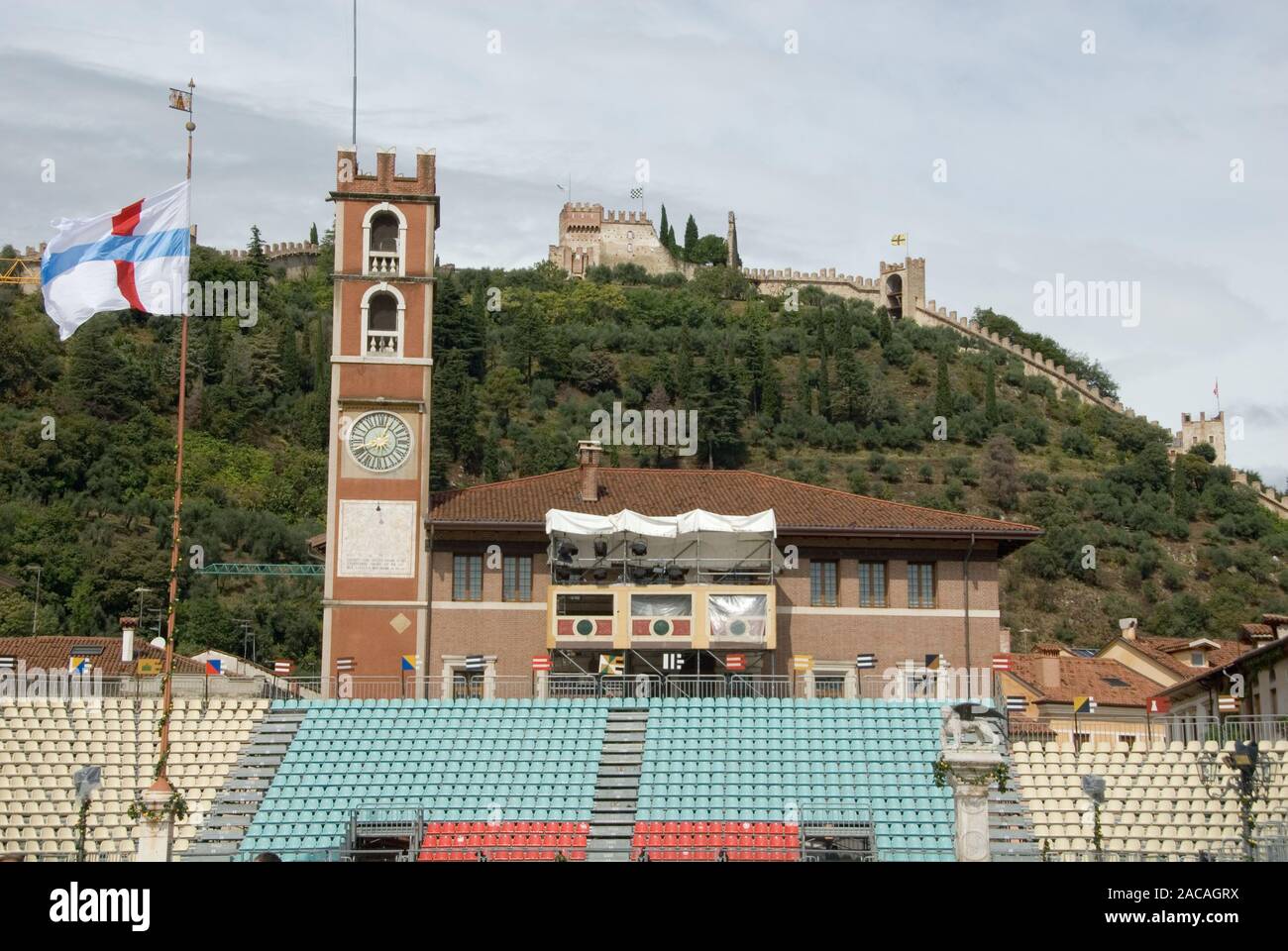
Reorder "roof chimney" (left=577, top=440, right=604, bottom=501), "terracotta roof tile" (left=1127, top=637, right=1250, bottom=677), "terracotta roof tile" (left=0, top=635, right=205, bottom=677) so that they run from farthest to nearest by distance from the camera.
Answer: "terracotta roof tile" (left=1127, top=637, right=1250, bottom=677)
"terracotta roof tile" (left=0, top=635, right=205, bottom=677)
"roof chimney" (left=577, top=440, right=604, bottom=501)

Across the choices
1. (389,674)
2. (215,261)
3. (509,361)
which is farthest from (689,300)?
(389,674)

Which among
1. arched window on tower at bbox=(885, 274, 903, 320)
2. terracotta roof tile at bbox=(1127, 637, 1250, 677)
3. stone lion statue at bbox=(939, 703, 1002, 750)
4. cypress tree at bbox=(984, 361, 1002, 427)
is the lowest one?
terracotta roof tile at bbox=(1127, 637, 1250, 677)

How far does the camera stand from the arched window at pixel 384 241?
5366 cm

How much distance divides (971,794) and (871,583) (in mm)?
20482

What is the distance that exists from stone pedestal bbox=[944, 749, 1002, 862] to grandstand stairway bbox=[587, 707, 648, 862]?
9.24m

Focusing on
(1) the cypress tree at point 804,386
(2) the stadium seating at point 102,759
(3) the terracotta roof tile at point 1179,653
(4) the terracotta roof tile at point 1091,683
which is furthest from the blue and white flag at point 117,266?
(1) the cypress tree at point 804,386

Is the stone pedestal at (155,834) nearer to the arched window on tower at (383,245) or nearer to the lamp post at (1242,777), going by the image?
the lamp post at (1242,777)

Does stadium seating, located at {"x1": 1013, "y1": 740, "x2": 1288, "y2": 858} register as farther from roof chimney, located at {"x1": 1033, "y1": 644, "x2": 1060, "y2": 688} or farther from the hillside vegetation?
the hillside vegetation

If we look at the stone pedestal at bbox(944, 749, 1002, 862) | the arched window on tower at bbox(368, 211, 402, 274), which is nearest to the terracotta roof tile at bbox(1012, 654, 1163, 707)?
the arched window on tower at bbox(368, 211, 402, 274)

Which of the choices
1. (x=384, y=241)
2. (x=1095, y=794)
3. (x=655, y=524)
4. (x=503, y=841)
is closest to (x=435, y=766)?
(x=503, y=841)

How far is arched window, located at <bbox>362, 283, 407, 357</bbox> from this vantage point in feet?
173

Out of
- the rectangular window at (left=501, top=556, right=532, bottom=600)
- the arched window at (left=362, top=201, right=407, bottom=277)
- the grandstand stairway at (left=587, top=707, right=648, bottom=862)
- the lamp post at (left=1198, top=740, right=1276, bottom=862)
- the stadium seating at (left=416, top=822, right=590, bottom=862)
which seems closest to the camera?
the stadium seating at (left=416, top=822, right=590, bottom=862)

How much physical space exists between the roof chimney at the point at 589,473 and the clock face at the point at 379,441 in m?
5.33

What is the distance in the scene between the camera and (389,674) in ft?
164
